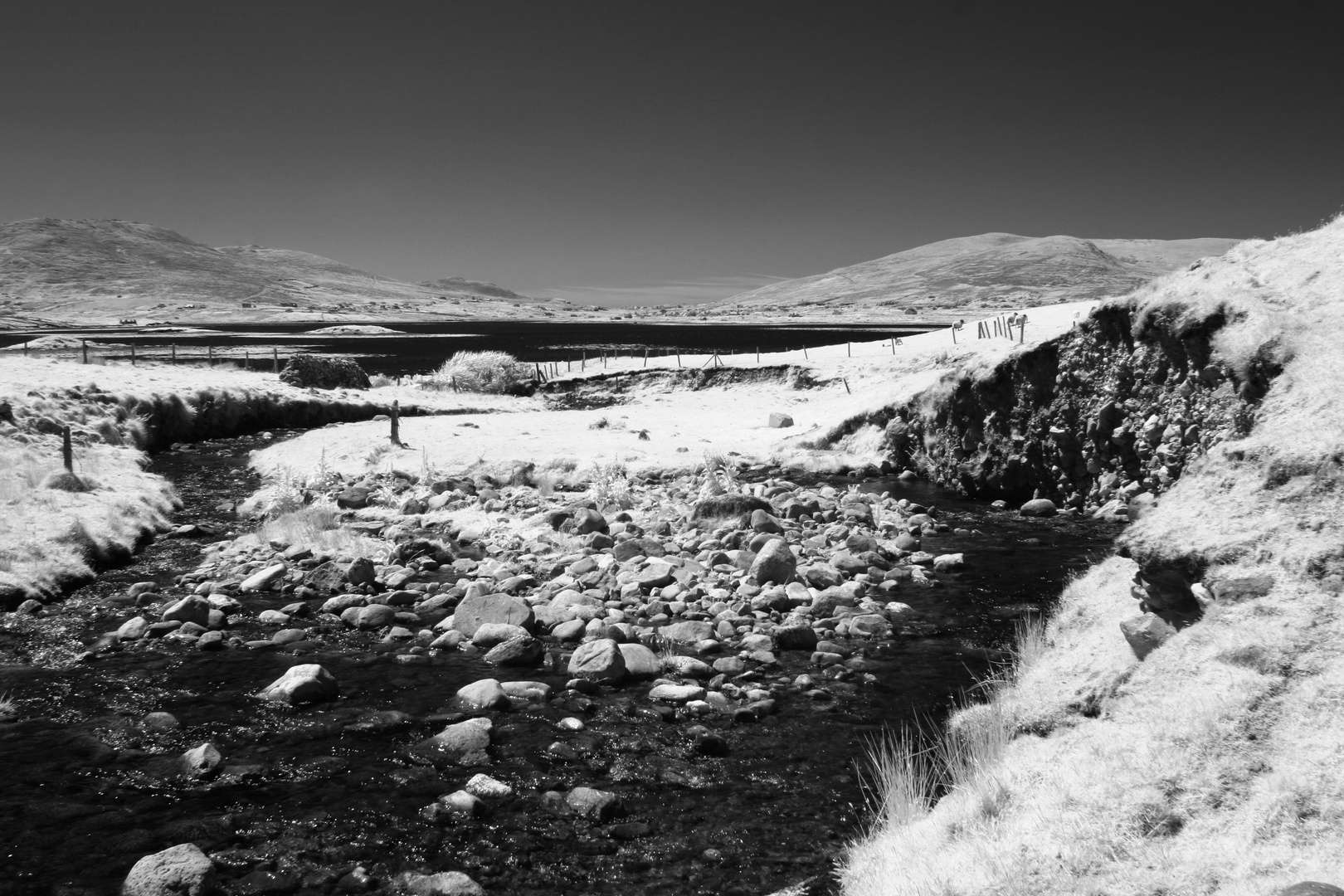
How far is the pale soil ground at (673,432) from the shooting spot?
23.5 metres

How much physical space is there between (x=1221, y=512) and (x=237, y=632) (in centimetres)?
1192

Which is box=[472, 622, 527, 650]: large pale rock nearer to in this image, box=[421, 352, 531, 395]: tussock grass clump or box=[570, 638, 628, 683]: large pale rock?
box=[570, 638, 628, 683]: large pale rock

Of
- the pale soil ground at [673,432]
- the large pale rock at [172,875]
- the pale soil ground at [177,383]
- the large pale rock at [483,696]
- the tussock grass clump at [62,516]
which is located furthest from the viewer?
the pale soil ground at [177,383]

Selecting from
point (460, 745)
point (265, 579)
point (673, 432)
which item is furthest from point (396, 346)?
point (460, 745)

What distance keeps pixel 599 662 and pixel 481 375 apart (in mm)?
39279

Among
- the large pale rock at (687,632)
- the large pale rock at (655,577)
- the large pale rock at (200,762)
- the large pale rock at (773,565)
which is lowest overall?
the large pale rock at (200,762)

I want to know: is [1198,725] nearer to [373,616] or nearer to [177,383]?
[373,616]

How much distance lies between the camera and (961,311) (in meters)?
167

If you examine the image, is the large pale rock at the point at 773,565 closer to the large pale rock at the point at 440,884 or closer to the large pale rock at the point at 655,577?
the large pale rock at the point at 655,577

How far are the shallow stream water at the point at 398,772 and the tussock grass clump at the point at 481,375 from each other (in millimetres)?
35045

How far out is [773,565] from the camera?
1345cm

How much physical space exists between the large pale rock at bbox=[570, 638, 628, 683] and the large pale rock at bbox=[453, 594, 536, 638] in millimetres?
1505

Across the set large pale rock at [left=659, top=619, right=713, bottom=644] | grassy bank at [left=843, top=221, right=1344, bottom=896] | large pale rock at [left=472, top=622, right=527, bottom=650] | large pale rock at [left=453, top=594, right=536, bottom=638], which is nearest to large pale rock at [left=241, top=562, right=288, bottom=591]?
large pale rock at [left=453, top=594, right=536, bottom=638]

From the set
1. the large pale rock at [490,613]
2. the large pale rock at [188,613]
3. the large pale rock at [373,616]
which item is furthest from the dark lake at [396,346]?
the large pale rock at [490,613]
